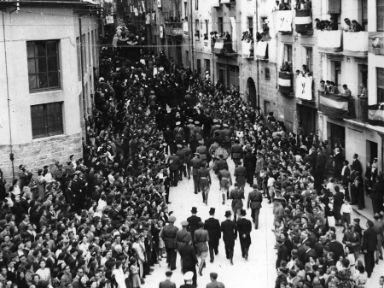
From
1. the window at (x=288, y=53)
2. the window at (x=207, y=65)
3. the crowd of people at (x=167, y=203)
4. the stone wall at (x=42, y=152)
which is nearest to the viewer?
the crowd of people at (x=167, y=203)

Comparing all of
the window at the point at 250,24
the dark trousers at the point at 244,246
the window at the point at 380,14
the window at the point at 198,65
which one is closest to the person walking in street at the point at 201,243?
the dark trousers at the point at 244,246

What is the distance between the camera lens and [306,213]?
21.9 m

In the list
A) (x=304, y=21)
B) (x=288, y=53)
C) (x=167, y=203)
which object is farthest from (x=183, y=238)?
(x=288, y=53)

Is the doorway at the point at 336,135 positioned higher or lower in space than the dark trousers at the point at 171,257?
higher

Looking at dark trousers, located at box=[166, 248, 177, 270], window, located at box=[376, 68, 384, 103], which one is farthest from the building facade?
window, located at box=[376, 68, 384, 103]

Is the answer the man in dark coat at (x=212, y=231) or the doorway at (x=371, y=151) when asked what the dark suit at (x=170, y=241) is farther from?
the doorway at (x=371, y=151)

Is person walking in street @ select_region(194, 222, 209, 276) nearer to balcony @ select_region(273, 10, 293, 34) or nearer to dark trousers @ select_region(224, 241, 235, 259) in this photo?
dark trousers @ select_region(224, 241, 235, 259)

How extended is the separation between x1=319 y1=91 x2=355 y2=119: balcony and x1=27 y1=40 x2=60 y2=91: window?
37.3ft

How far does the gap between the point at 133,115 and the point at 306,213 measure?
16190 mm

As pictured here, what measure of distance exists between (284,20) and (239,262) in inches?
729

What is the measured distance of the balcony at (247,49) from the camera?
44.7m

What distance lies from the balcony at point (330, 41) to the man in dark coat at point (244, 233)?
12.4 m

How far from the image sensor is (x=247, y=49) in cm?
4516

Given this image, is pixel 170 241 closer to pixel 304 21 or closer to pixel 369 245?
pixel 369 245
